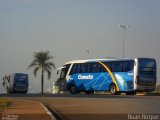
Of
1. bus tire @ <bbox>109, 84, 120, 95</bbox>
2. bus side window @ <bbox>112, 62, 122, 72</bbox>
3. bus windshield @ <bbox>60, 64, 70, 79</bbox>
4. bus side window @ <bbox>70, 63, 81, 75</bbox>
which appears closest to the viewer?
bus side window @ <bbox>112, 62, 122, 72</bbox>

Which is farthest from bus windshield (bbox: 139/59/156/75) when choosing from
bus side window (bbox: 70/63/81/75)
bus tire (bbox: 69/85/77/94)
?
bus tire (bbox: 69/85/77/94)

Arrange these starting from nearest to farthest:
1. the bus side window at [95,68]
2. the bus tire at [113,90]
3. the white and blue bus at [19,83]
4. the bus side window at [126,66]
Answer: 1. the bus side window at [126,66]
2. the bus tire at [113,90]
3. the bus side window at [95,68]
4. the white and blue bus at [19,83]

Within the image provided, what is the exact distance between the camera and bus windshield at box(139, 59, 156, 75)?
46781mm

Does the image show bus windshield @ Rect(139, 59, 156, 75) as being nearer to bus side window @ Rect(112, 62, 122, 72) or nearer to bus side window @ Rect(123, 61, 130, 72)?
bus side window @ Rect(123, 61, 130, 72)

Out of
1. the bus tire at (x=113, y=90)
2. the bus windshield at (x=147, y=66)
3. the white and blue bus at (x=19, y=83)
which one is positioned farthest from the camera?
the white and blue bus at (x=19, y=83)

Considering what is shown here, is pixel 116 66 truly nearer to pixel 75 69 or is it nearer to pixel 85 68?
pixel 85 68

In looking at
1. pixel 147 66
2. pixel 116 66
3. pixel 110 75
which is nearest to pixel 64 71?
pixel 110 75

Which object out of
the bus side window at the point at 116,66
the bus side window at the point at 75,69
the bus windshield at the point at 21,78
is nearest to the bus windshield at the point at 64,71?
the bus side window at the point at 75,69

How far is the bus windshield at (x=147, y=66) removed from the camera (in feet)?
153

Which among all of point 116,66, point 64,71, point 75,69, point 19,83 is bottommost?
point 19,83

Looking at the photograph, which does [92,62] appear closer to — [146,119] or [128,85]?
[128,85]

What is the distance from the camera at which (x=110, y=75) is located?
49.3 m

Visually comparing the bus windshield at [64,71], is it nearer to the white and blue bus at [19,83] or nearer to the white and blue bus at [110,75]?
the white and blue bus at [110,75]

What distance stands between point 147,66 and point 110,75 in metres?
3.93
